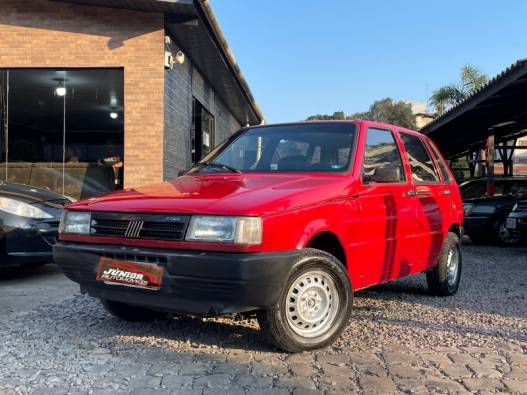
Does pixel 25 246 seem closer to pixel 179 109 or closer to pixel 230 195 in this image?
pixel 230 195

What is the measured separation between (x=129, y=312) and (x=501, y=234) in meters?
8.53

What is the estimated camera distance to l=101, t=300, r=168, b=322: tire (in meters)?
4.25

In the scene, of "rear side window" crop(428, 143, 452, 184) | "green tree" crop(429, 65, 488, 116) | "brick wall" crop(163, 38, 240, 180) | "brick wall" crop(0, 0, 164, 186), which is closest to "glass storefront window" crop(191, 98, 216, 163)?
"brick wall" crop(163, 38, 240, 180)

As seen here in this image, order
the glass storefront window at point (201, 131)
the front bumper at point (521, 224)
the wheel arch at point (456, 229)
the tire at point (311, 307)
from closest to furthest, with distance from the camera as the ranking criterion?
the tire at point (311, 307) → the wheel arch at point (456, 229) → the front bumper at point (521, 224) → the glass storefront window at point (201, 131)

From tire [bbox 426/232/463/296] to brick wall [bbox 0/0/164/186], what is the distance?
6.03 meters

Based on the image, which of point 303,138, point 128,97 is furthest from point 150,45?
point 303,138

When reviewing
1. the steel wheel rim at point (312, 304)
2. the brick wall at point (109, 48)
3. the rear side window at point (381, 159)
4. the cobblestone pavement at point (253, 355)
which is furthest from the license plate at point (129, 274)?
the brick wall at point (109, 48)

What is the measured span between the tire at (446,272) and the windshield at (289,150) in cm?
188

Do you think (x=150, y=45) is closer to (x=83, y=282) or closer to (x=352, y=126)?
(x=352, y=126)

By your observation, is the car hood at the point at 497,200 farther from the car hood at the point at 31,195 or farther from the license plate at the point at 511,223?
the car hood at the point at 31,195

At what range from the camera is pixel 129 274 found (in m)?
3.45

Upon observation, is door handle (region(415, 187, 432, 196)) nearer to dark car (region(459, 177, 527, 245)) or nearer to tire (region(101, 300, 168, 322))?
tire (region(101, 300, 168, 322))

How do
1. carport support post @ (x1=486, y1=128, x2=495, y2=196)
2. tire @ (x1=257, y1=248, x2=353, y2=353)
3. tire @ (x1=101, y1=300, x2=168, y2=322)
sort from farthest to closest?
carport support post @ (x1=486, y1=128, x2=495, y2=196) < tire @ (x1=101, y1=300, x2=168, y2=322) < tire @ (x1=257, y1=248, x2=353, y2=353)

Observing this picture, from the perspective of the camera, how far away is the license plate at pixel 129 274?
11.0ft
